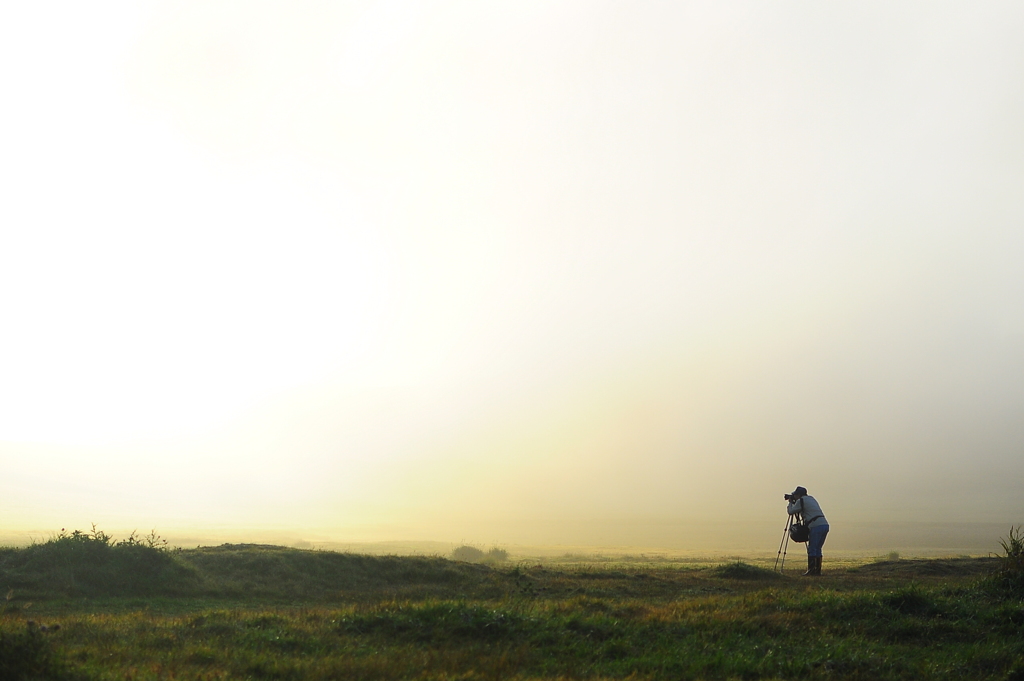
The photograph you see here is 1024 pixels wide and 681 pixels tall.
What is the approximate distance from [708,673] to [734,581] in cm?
1494

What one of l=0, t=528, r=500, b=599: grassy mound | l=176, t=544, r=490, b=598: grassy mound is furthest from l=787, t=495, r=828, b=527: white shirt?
l=176, t=544, r=490, b=598: grassy mound

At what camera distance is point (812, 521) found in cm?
2569

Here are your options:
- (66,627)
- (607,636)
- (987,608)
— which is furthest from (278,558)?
(987,608)

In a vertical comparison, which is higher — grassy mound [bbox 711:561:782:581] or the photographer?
the photographer

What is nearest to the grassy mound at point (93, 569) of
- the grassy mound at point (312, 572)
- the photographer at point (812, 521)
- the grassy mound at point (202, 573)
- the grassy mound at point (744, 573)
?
the grassy mound at point (202, 573)

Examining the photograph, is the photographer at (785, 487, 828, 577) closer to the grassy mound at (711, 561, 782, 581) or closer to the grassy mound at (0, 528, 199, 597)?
the grassy mound at (711, 561, 782, 581)

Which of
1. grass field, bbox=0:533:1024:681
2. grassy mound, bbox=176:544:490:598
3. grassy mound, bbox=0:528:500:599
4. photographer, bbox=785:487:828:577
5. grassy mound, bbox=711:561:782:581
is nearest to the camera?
grass field, bbox=0:533:1024:681

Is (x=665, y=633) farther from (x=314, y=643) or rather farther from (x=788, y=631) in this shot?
(x=314, y=643)

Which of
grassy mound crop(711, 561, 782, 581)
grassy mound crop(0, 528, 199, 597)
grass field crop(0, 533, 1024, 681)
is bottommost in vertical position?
grassy mound crop(711, 561, 782, 581)

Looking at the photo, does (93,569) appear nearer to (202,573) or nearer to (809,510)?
(202,573)

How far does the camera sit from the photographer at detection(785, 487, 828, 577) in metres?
25.2

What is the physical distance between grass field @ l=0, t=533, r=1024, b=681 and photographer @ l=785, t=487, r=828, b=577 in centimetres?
470

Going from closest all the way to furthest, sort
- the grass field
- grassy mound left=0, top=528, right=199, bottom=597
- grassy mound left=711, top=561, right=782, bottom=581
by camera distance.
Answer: the grass field < grassy mound left=0, top=528, right=199, bottom=597 < grassy mound left=711, top=561, right=782, bottom=581

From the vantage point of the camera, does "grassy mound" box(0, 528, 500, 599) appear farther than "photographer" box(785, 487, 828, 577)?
No
